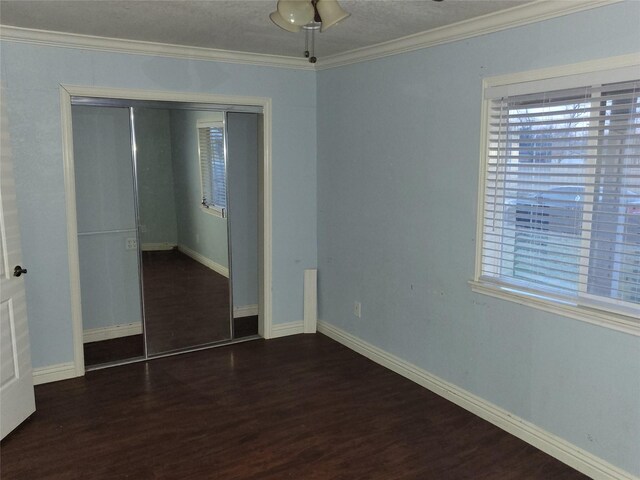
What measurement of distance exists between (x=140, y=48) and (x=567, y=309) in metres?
3.26

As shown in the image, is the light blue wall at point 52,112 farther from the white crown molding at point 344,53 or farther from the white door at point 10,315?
the white door at point 10,315

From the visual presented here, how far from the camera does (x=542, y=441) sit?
2852 millimetres

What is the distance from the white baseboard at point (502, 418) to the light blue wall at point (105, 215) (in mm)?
→ 1957

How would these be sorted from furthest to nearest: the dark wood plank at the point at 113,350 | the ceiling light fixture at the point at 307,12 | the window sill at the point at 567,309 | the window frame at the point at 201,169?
1. the window frame at the point at 201,169
2. the dark wood plank at the point at 113,350
3. the window sill at the point at 567,309
4. the ceiling light fixture at the point at 307,12

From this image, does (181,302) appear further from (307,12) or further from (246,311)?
(307,12)

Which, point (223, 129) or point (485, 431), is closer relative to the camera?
point (485, 431)

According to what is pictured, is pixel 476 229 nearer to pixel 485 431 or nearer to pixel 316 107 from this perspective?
pixel 485 431

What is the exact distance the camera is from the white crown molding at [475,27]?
2.53 metres

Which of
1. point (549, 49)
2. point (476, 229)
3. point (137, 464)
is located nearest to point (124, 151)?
point (137, 464)

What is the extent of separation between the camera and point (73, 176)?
143 inches

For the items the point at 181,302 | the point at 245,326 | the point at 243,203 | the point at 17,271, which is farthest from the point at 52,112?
the point at 245,326

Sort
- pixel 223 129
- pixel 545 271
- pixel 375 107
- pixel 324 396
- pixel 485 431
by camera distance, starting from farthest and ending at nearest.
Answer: pixel 223 129 → pixel 375 107 → pixel 324 396 → pixel 485 431 → pixel 545 271

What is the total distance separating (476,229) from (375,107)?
1297 millimetres

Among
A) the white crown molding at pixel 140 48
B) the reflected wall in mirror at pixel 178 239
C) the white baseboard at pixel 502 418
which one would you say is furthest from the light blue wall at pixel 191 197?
the white baseboard at pixel 502 418
